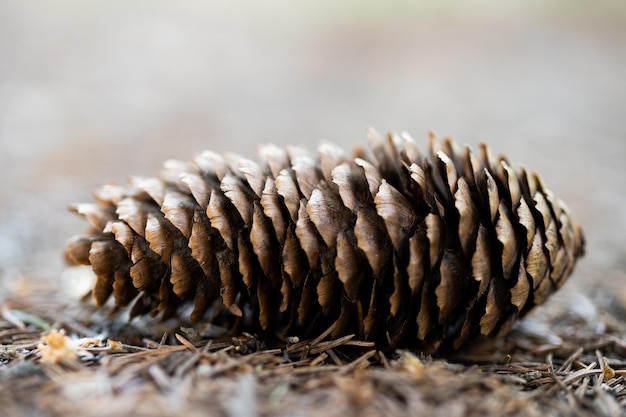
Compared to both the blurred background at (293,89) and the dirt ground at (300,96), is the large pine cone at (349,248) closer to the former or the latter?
the dirt ground at (300,96)

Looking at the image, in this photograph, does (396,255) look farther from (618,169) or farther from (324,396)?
(618,169)

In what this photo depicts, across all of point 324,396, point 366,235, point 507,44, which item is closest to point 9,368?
point 324,396

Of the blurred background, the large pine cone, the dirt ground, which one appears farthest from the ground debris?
the blurred background

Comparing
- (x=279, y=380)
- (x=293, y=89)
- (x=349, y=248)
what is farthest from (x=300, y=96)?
(x=279, y=380)

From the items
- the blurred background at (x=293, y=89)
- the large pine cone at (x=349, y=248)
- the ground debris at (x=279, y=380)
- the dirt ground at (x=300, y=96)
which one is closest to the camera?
the ground debris at (x=279, y=380)

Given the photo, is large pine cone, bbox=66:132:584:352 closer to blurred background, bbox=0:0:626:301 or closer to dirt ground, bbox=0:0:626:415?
dirt ground, bbox=0:0:626:415

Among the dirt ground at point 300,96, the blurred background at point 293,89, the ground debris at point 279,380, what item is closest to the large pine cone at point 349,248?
the ground debris at point 279,380
